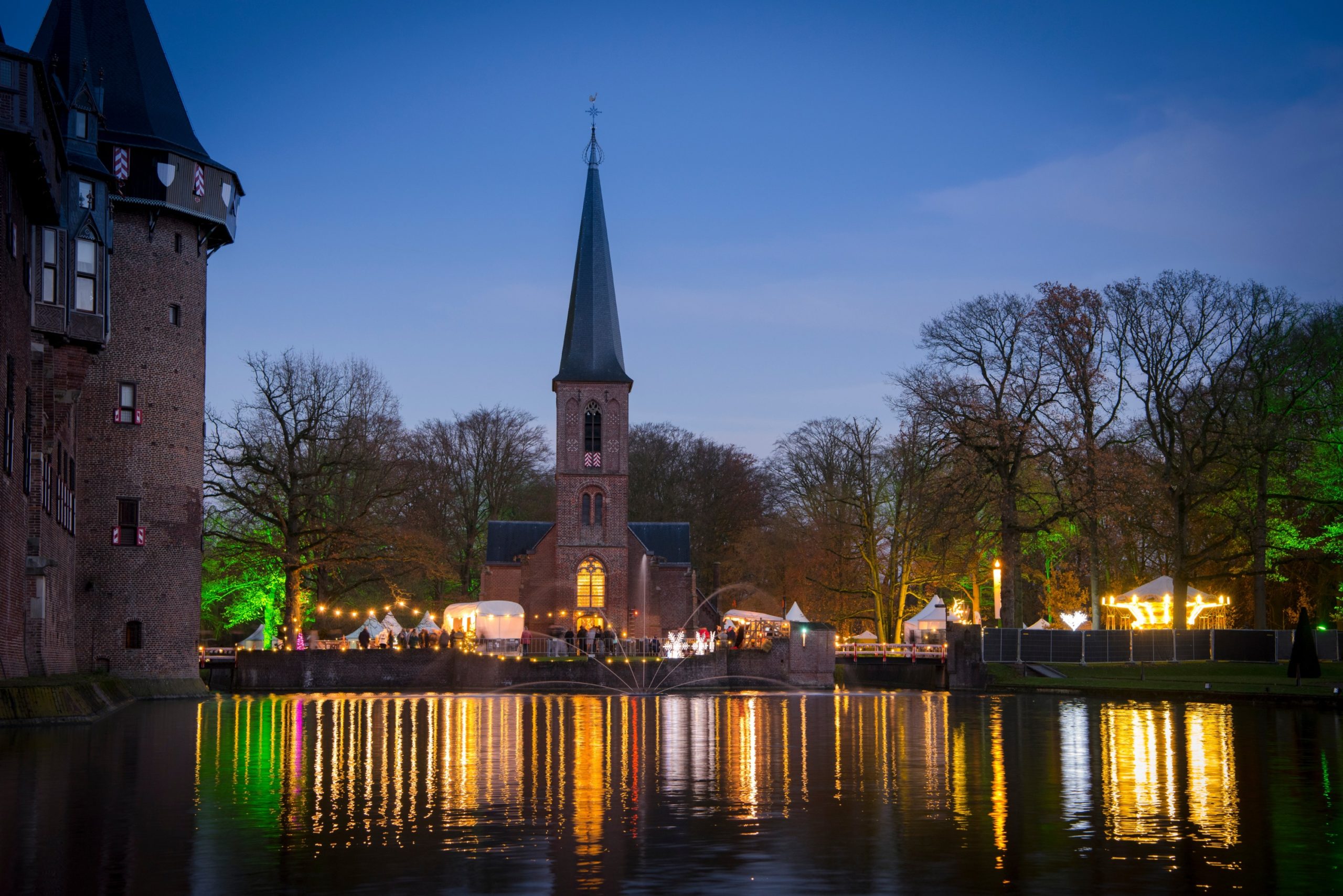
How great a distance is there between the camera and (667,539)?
9075 cm

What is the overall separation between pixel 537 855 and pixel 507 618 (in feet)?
184

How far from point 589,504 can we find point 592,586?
488cm

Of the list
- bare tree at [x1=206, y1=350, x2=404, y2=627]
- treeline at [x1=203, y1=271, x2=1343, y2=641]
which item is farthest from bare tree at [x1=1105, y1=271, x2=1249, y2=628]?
bare tree at [x1=206, y1=350, x2=404, y2=627]

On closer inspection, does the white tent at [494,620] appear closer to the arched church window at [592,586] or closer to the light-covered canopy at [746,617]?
the light-covered canopy at [746,617]

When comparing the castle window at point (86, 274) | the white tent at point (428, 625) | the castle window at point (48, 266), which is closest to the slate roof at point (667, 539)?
the white tent at point (428, 625)

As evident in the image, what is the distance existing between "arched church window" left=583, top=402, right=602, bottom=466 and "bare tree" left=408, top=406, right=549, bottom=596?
9.86m

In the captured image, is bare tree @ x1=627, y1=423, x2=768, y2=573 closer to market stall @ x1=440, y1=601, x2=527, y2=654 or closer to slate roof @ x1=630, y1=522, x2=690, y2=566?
slate roof @ x1=630, y1=522, x2=690, y2=566

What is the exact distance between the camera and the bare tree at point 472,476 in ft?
300

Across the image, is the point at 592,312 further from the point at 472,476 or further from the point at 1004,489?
the point at 1004,489

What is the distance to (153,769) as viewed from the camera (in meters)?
18.9

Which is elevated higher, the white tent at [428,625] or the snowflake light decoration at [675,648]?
the white tent at [428,625]

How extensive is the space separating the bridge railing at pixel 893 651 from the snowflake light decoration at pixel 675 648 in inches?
275

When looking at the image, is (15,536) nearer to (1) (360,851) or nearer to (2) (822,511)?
(1) (360,851)

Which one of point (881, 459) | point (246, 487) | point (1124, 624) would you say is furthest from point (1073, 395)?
point (246, 487)
